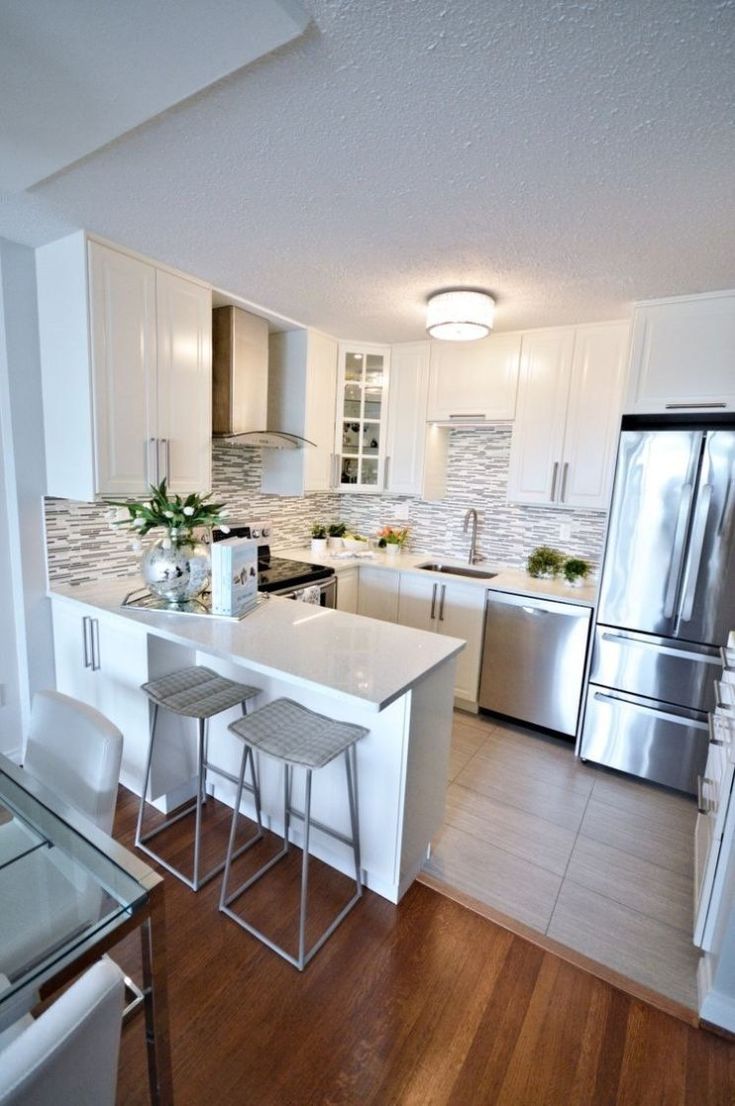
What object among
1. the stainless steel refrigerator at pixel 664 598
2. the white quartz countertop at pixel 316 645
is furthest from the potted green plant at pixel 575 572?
the white quartz countertop at pixel 316 645

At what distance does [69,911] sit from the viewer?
99cm

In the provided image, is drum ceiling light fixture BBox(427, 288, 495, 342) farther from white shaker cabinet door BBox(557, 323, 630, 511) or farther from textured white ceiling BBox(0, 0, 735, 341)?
white shaker cabinet door BBox(557, 323, 630, 511)

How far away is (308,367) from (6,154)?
6.26 ft

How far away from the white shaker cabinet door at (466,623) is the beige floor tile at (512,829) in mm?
817

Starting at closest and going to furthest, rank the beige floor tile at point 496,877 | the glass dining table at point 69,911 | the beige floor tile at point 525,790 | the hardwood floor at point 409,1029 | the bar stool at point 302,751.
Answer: the glass dining table at point 69,911 < the hardwood floor at point 409,1029 < the bar stool at point 302,751 < the beige floor tile at point 496,877 < the beige floor tile at point 525,790

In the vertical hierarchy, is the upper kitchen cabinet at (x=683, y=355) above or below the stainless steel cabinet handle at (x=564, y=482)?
above

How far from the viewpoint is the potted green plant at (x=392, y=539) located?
3795 mm

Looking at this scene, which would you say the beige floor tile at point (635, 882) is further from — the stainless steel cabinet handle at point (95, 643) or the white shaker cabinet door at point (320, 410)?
the white shaker cabinet door at point (320, 410)

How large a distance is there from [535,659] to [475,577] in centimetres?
73

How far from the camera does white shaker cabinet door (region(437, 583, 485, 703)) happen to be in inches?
122

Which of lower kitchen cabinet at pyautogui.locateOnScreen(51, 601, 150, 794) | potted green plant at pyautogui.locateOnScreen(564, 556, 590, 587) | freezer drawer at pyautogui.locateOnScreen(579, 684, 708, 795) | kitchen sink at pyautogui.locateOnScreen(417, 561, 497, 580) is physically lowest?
freezer drawer at pyautogui.locateOnScreen(579, 684, 708, 795)

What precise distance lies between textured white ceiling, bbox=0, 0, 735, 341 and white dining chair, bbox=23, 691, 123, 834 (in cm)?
161

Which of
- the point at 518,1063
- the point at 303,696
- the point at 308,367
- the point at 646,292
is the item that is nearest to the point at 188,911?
the point at 303,696

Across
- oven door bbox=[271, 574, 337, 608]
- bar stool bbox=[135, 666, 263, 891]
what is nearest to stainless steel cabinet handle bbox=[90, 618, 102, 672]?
bar stool bbox=[135, 666, 263, 891]
